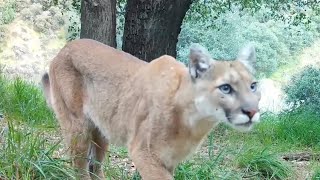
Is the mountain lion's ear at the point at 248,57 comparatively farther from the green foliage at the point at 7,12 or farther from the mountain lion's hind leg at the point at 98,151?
the green foliage at the point at 7,12

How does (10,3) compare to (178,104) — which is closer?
(178,104)

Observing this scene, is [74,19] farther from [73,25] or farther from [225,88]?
[225,88]

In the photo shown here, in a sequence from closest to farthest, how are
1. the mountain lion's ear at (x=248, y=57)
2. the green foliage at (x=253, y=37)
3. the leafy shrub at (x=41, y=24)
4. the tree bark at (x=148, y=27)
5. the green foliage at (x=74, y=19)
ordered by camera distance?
the mountain lion's ear at (x=248, y=57)
the tree bark at (x=148, y=27)
the green foliage at (x=74, y=19)
the green foliage at (x=253, y=37)
the leafy shrub at (x=41, y=24)

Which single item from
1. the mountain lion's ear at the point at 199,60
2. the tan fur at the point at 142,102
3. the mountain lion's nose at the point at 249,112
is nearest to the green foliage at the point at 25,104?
the tan fur at the point at 142,102

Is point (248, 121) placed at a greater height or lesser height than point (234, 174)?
greater

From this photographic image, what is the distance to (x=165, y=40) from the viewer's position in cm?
1069

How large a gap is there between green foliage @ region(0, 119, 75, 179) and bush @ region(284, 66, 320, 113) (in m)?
13.7

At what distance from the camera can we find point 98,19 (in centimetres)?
955

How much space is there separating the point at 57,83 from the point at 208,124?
1.86m

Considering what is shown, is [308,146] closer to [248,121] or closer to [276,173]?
[276,173]

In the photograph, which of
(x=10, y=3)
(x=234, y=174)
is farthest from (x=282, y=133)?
(x=10, y=3)

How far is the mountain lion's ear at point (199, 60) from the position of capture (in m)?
4.51

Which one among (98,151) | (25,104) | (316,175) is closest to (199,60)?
(98,151)

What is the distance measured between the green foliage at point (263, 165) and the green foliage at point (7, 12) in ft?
63.3
